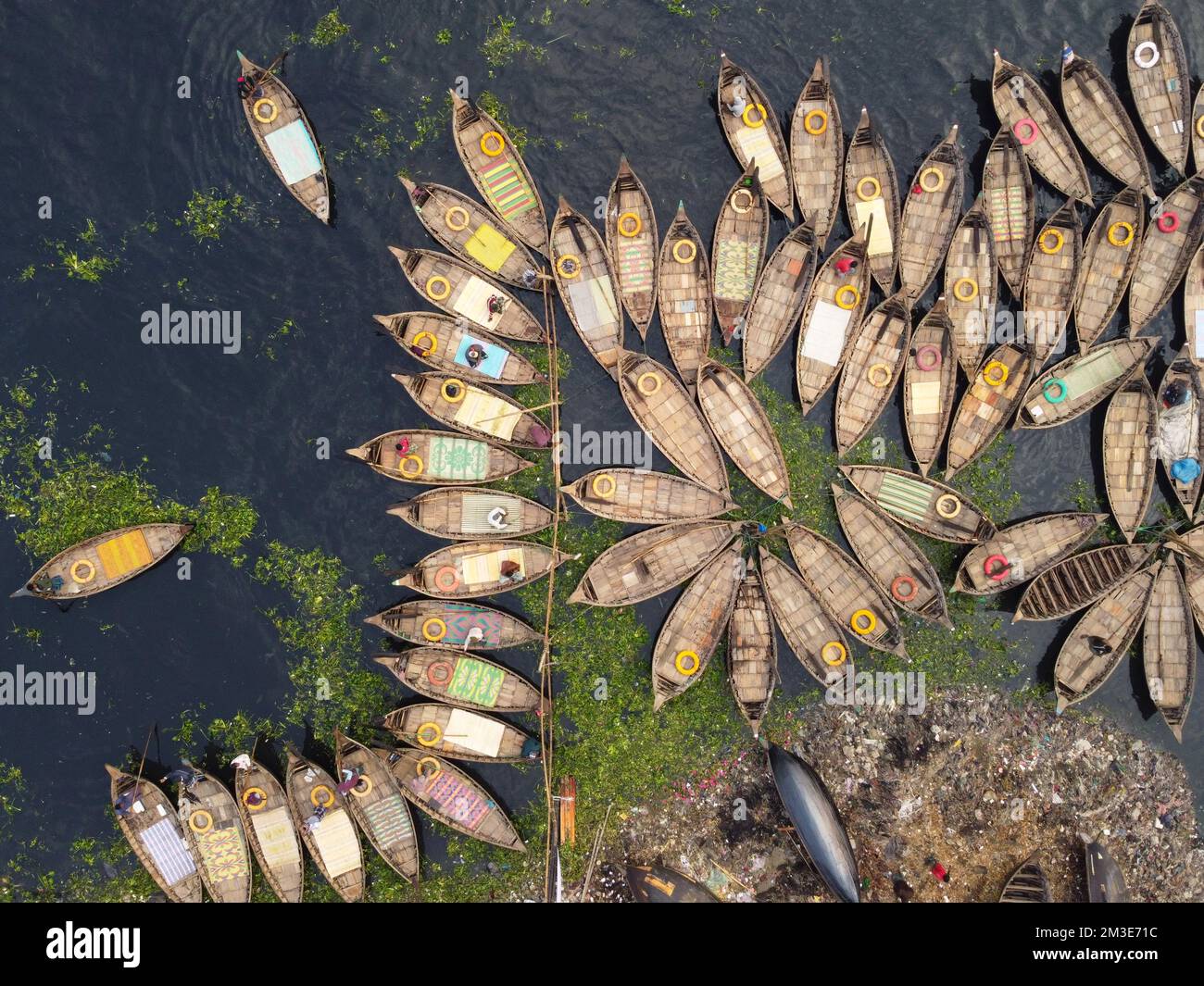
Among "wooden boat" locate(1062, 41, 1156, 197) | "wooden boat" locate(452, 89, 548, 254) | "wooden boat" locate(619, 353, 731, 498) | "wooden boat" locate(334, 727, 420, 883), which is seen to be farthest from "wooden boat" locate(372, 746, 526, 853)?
"wooden boat" locate(1062, 41, 1156, 197)

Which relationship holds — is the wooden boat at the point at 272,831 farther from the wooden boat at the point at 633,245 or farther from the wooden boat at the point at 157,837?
the wooden boat at the point at 633,245

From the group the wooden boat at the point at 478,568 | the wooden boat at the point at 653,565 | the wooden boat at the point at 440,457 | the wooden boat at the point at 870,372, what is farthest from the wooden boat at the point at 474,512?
the wooden boat at the point at 870,372


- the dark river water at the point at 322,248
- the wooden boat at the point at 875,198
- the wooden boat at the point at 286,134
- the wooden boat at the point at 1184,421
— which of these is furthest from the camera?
the dark river water at the point at 322,248

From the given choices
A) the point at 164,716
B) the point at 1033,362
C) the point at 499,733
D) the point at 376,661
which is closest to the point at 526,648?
the point at 499,733

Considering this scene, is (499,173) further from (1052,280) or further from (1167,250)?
(1167,250)

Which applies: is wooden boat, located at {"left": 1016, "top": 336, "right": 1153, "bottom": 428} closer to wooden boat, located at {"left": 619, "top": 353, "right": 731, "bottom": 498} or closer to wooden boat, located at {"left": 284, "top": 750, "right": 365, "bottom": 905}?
wooden boat, located at {"left": 619, "top": 353, "right": 731, "bottom": 498}

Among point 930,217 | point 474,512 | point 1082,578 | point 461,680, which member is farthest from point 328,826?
point 930,217
